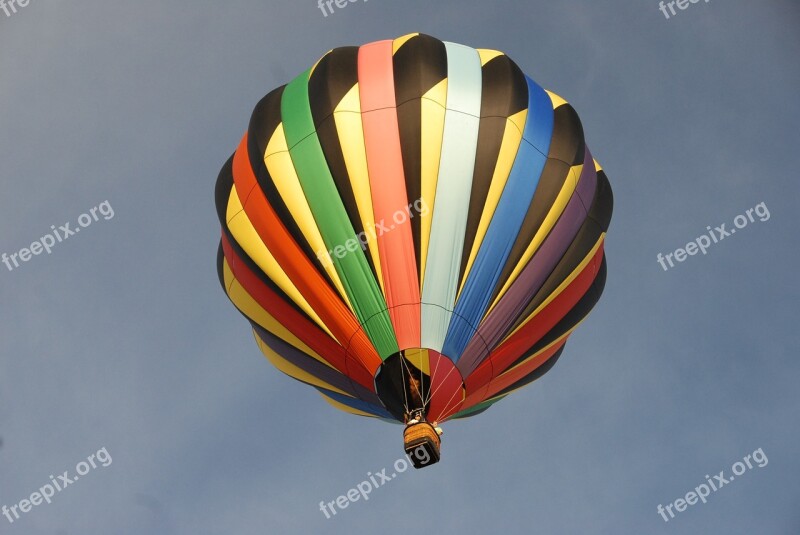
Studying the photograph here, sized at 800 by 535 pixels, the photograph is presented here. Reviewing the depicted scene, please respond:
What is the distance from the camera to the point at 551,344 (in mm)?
16219

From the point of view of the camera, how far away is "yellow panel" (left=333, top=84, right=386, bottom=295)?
45.4 ft

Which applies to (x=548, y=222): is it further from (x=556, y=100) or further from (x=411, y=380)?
(x=411, y=380)

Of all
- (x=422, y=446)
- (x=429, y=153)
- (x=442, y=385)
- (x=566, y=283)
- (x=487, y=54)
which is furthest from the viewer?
(x=487, y=54)

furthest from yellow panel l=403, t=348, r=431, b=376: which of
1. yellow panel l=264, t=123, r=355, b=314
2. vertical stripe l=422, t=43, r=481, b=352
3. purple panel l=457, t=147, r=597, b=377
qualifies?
yellow panel l=264, t=123, r=355, b=314

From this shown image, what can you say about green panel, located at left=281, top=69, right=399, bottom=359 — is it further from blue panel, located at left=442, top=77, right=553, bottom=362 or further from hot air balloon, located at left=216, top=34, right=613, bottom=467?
blue panel, located at left=442, top=77, right=553, bottom=362

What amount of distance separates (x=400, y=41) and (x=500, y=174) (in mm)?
3168

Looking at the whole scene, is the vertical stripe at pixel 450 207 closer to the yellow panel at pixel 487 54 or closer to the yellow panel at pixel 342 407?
the yellow panel at pixel 487 54

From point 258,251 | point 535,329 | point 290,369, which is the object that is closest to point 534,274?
point 535,329

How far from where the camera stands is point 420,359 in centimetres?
1330

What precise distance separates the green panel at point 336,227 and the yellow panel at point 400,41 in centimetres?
183

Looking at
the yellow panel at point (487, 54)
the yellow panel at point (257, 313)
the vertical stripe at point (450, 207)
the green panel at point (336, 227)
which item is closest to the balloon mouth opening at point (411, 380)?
the green panel at point (336, 227)

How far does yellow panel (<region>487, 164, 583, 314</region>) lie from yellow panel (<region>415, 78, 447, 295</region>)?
1.39 m

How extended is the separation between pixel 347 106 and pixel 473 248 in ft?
9.72

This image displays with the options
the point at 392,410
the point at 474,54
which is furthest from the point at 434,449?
the point at 474,54
